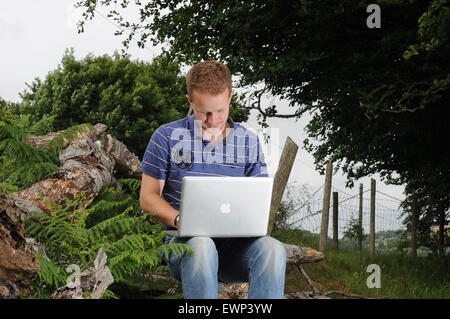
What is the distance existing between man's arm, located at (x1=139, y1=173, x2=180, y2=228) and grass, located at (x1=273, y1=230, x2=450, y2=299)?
5.01 metres

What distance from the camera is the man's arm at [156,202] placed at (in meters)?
3.33

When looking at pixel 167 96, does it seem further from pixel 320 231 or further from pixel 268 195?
pixel 268 195

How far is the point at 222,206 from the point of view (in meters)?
3.21

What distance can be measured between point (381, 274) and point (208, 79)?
320 inches

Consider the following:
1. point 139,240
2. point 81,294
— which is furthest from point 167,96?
point 81,294

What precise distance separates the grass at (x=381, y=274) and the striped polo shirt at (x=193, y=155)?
4.74 meters

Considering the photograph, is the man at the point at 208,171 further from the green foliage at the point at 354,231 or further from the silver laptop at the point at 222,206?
the green foliage at the point at 354,231

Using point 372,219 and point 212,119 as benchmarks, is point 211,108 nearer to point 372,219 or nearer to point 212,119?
point 212,119

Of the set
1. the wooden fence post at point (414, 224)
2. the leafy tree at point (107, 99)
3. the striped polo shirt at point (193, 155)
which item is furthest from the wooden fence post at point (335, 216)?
the striped polo shirt at point (193, 155)

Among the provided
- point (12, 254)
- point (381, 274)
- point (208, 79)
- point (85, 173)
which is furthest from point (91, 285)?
point (381, 274)

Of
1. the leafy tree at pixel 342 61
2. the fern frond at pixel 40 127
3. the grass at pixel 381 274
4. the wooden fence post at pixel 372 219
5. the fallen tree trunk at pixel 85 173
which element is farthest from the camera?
the wooden fence post at pixel 372 219

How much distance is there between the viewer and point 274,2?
11078mm

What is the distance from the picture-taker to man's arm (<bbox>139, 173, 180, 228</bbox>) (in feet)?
10.9

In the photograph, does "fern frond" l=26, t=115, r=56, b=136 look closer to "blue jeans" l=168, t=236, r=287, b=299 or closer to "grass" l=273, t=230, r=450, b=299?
"grass" l=273, t=230, r=450, b=299
